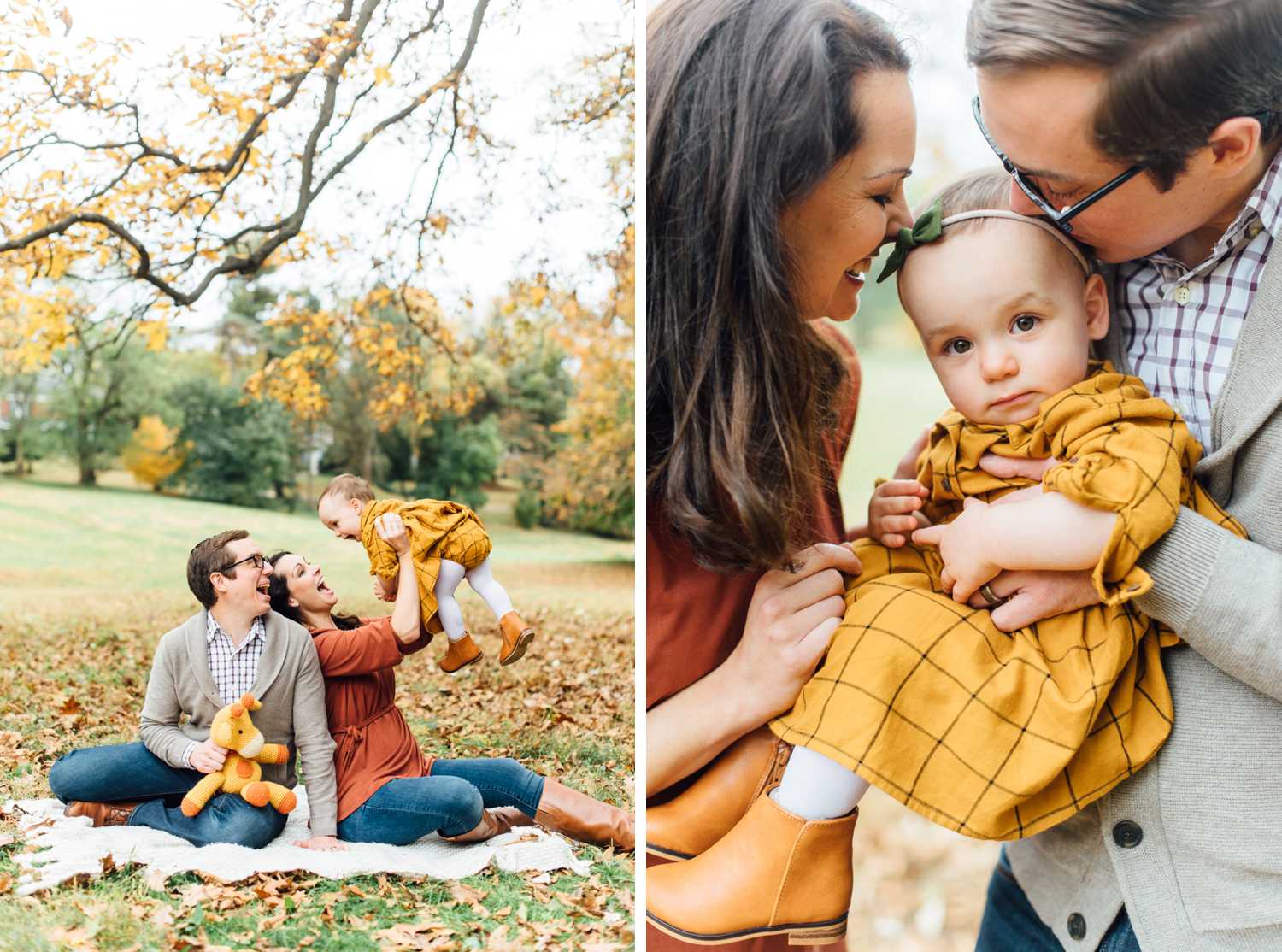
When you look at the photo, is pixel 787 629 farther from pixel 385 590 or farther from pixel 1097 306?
pixel 385 590

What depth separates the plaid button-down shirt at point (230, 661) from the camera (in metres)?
2.15

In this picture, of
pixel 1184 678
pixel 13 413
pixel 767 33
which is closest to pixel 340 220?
pixel 13 413

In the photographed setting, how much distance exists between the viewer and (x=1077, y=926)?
1.73m

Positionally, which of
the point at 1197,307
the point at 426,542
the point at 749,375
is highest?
the point at 1197,307

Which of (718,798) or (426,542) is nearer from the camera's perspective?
(718,798)

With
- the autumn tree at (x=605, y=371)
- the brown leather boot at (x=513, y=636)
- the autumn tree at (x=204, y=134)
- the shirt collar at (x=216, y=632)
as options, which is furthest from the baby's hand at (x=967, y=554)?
the autumn tree at (x=204, y=134)

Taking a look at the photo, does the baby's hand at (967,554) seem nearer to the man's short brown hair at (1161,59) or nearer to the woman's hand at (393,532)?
the man's short brown hair at (1161,59)

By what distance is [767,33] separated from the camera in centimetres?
163

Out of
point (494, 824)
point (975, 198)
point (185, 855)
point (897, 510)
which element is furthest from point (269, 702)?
point (975, 198)

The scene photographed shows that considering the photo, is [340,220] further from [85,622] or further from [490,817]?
[490,817]

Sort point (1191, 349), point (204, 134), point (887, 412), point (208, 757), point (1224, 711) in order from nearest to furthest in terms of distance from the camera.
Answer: point (1224, 711) < point (1191, 349) < point (208, 757) < point (204, 134) < point (887, 412)

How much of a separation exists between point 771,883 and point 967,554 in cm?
65

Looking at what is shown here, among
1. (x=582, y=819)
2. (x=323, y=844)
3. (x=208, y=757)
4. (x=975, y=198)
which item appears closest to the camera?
(x=975, y=198)

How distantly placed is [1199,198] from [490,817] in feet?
6.29
